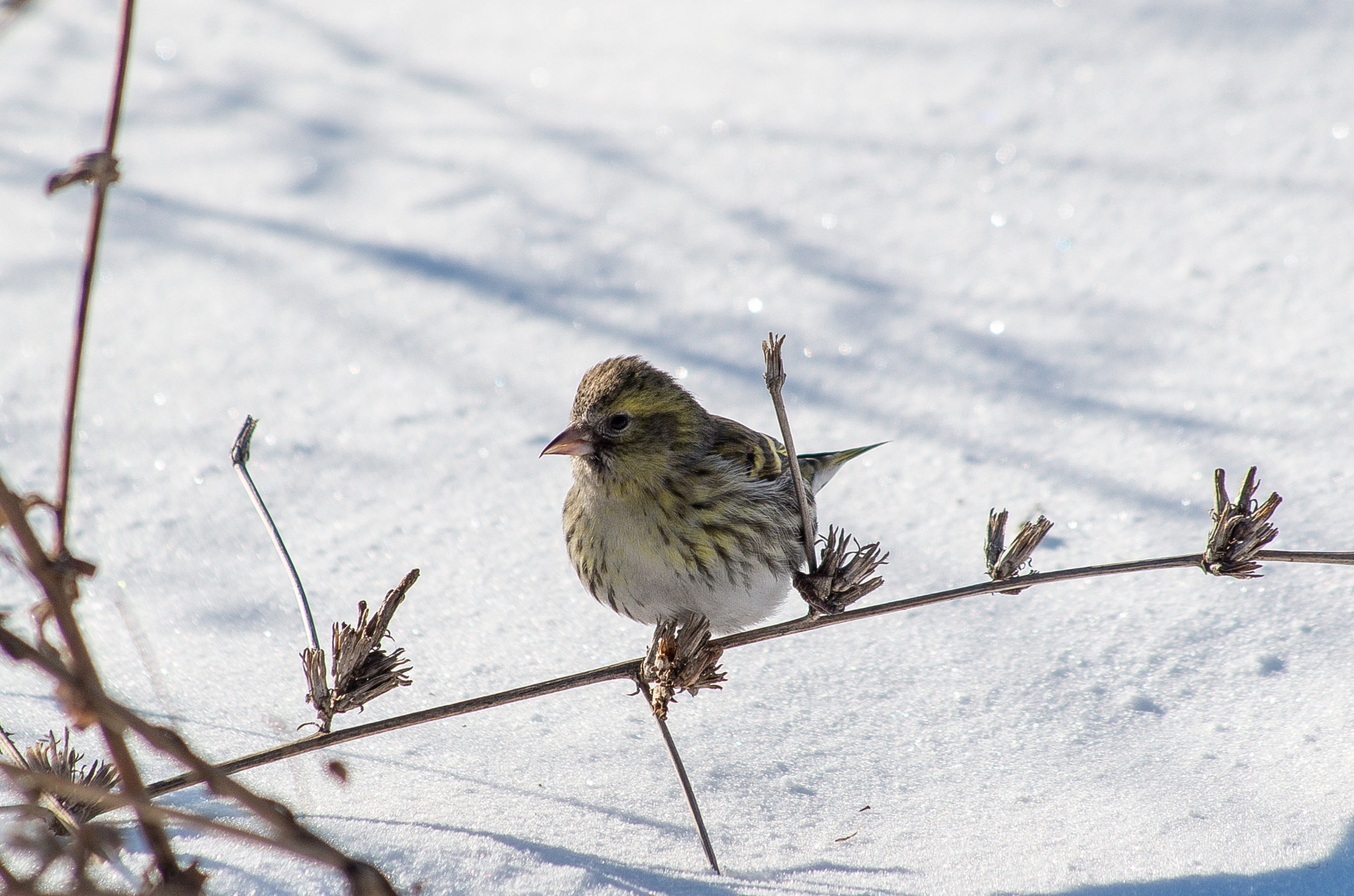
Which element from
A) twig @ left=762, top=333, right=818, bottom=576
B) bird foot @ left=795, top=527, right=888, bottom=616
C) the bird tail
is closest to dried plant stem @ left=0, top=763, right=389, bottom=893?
twig @ left=762, top=333, right=818, bottom=576

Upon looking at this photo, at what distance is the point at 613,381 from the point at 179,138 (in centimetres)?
402

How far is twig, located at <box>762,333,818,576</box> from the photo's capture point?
6.00 ft

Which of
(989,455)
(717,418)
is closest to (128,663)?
(717,418)

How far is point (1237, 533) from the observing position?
193cm

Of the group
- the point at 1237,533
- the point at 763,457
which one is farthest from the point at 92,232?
the point at 763,457

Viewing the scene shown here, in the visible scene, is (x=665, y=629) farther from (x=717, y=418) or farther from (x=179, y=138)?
(x=179, y=138)

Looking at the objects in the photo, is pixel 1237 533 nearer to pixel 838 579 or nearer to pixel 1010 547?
pixel 1010 547

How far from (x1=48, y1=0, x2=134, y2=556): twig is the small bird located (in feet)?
4.60

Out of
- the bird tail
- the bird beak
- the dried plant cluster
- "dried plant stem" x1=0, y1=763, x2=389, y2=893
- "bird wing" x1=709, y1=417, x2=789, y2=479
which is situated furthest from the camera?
the bird tail

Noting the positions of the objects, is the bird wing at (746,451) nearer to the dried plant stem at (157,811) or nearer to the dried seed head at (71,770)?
the dried seed head at (71,770)

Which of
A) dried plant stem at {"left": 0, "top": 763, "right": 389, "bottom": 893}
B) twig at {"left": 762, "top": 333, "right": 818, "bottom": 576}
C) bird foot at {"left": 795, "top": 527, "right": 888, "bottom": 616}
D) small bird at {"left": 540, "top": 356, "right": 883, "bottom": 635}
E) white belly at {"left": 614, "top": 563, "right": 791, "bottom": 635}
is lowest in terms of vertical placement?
dried plant stem at {"left": 0, "top": 763, "right": 389, "bottom": 893}

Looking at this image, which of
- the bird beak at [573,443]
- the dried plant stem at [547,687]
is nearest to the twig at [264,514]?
the dried plant stem at [547,687]

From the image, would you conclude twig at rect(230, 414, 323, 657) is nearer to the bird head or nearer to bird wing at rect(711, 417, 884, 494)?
the bird head

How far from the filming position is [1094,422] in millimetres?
3672
